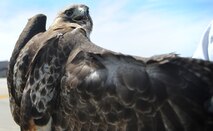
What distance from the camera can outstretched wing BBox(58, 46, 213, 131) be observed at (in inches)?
146

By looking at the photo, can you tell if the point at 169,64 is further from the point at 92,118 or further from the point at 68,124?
the point at 68,124

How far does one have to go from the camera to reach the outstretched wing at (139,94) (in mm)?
3703

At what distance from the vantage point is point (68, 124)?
4438 mm

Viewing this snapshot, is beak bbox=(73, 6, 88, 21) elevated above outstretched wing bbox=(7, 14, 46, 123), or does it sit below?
above

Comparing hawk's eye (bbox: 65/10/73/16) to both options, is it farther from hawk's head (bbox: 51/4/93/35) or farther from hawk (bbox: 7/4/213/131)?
hawk (bbox: 7/4/213/131)

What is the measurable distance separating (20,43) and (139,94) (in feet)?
8.78

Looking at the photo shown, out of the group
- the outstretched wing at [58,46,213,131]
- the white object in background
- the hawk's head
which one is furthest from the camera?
the hawk's head

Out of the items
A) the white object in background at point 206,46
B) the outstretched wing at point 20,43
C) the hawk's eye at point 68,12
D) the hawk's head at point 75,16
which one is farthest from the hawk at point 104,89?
the white object in background at point 206,46

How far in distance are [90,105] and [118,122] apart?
314 millimetres

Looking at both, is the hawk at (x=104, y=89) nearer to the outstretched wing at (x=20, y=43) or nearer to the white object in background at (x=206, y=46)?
the outstretched wing at (x=20, y=43)

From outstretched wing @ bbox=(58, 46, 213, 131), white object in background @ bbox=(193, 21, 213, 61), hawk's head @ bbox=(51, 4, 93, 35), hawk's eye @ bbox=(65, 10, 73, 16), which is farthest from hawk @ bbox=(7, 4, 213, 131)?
white object in background @ bbox=(193, 21, 213, 61)

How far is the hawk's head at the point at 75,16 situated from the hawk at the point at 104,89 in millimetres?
686

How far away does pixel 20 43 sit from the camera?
6.12m

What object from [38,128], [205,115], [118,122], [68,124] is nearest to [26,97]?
[38,128]
